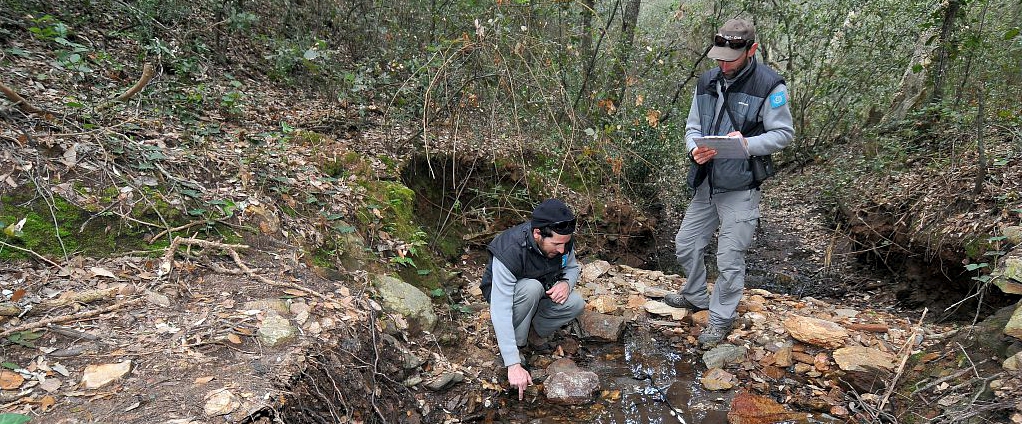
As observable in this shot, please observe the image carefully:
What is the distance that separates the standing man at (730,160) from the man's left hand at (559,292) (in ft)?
3.75

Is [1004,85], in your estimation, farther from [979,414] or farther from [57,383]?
[57,383]

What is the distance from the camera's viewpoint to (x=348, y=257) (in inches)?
154

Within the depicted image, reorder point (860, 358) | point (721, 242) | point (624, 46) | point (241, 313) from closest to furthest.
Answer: point (241, 313) < point (860, 358) < point (721, 242) < point (624, 46)

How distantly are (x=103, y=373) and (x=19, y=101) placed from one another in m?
2.40

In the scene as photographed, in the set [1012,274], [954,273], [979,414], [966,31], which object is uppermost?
[966,31]

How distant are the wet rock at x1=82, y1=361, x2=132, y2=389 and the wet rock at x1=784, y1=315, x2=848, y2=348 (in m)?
4.22

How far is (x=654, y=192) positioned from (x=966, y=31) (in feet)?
13.4

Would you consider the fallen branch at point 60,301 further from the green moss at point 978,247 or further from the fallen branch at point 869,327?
the green moss at point 978,247

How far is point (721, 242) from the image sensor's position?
142 inches

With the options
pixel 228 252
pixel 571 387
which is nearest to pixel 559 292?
pixel 571 387

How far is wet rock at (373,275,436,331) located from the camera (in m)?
3.57

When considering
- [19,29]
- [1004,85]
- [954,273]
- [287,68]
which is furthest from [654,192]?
[19,29]

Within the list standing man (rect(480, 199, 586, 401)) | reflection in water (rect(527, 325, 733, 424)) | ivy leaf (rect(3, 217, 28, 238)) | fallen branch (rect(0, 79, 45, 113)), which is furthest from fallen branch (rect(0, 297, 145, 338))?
reflection in water (rect(527, 325, 733, 424))

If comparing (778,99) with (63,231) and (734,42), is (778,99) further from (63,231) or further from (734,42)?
(63,231)
